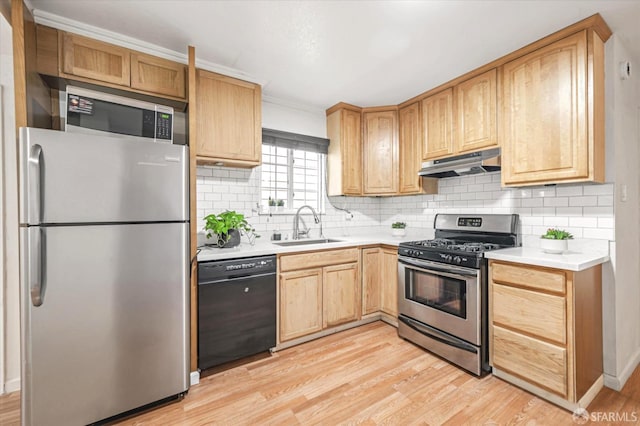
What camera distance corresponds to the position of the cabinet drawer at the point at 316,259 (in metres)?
2.61

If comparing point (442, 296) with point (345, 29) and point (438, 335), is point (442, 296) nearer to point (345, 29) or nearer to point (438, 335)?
point (438, 335)

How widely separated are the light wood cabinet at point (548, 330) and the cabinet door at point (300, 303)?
147cm

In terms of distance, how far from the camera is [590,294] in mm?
1915

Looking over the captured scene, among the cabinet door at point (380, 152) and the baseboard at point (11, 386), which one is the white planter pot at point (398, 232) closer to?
the cabinet door at point (380, 152)

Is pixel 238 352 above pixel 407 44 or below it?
below

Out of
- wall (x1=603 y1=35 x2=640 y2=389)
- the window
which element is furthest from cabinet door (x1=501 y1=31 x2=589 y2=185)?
the window

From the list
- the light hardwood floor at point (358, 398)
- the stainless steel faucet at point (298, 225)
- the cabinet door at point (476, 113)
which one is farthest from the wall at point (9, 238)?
the cabinet door at point (476, 113)

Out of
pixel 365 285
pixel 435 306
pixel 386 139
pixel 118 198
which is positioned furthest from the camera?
pixel 386 139

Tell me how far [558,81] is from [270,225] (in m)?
2.76

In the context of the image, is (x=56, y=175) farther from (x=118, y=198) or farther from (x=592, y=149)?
(x=592, y=149)

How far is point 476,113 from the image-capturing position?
262 cm

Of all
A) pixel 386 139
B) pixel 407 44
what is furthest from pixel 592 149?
pixel 386 139

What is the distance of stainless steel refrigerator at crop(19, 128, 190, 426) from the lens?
5.02 feet

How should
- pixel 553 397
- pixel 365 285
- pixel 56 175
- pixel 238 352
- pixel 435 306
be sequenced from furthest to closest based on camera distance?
pixel 365 285 → pixel 435 306 → pixel 238 352 → pixel 553 397 → pixel 56 175
